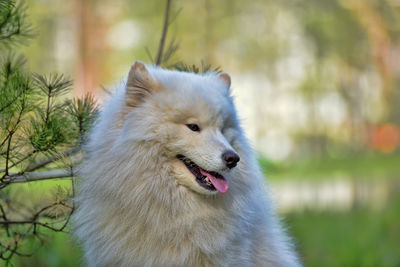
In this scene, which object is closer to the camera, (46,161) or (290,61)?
(46,161)

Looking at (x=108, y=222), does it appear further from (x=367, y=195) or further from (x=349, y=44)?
(x=349, y=44)

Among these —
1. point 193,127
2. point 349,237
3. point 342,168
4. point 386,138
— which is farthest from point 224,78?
point 386,138

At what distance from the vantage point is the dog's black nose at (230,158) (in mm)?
3457

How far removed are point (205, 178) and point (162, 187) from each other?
0.90 ft

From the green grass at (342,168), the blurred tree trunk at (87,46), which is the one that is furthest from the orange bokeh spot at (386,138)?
the blurred tree trunk at (87,46)

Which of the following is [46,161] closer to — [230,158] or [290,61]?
[230,158]

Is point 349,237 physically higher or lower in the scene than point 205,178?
lower

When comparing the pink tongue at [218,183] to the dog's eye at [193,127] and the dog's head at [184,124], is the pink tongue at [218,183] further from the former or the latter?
the dog's eye at [193,127]

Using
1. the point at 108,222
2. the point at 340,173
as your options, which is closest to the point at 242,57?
the point at 340,173

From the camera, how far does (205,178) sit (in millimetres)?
3609

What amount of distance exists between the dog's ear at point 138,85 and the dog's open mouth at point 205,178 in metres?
0.46

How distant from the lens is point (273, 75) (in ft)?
101

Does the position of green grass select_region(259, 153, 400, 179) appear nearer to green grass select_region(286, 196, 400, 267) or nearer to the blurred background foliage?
the blurred background foliage

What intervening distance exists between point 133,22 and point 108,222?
2308cm
